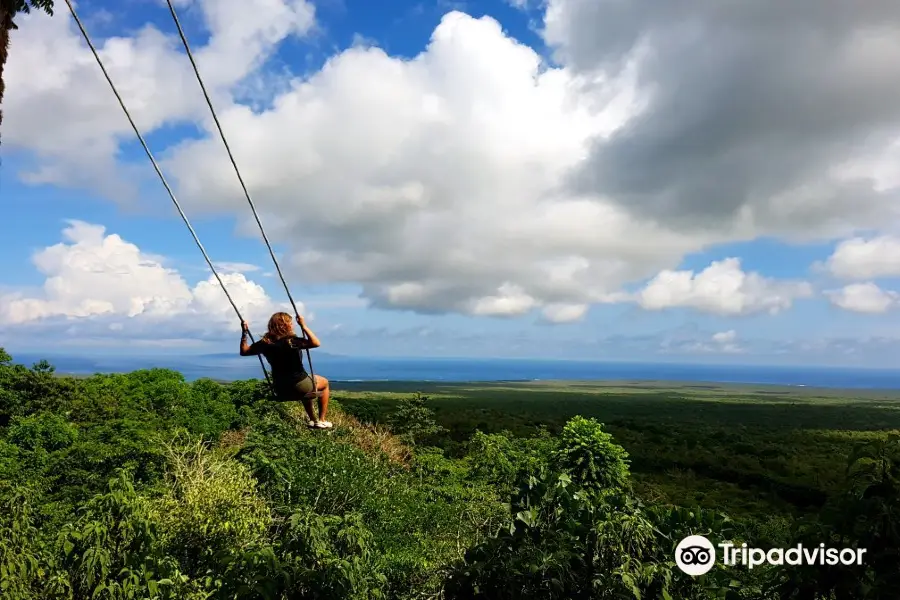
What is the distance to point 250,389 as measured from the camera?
3762cm

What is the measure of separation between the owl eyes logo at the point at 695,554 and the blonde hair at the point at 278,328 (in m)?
5.76

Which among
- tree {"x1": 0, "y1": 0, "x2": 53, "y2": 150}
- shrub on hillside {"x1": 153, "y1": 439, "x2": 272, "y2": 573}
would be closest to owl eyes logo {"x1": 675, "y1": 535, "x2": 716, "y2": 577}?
shrub on hillside {"x1": 153, "y1": 439, "x2": 272, "y2": 573}

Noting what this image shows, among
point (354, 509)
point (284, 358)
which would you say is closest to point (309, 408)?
point (284, 358)

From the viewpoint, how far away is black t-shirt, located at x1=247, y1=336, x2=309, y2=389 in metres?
8.38

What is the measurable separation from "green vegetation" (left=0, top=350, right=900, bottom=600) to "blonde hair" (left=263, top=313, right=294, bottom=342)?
259cm

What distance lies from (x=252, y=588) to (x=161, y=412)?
98.1 feet

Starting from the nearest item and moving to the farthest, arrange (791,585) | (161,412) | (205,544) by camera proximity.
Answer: (791,585) < (205,544) < (161,412)

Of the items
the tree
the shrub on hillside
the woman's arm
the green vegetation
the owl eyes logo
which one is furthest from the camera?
the shrub on hillside

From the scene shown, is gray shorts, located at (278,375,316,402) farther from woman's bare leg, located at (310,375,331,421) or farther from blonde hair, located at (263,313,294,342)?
blonde hair, located at (263,313,294,342)

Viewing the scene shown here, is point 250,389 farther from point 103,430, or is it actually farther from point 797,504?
point 797,504

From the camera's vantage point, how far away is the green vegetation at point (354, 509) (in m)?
4.56

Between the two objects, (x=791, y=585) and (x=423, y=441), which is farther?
(x=423, y=441)

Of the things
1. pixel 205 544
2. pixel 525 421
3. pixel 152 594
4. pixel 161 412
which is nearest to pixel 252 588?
pixel 152 594

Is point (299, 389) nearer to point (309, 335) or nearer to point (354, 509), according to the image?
point (309, 335)
